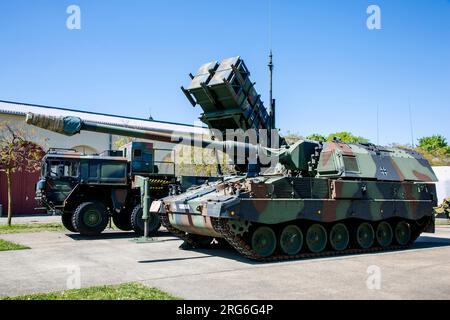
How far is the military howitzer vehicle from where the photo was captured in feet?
35.0

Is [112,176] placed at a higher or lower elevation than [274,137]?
lower

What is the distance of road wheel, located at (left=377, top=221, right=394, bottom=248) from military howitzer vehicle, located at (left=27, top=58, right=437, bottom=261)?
3cm

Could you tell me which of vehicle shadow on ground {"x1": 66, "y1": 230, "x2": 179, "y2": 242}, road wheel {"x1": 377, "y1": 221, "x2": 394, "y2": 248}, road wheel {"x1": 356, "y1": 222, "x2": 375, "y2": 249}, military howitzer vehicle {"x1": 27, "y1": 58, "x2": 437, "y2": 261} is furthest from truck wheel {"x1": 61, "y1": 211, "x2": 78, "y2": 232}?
road wheel {"x1": 377, "y1": 221, "x2": 394, "y2": 248}

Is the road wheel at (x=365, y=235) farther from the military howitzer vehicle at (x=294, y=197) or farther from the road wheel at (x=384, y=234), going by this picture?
the road wheel at (x=384, y=234)

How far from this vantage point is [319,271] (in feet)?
30.6

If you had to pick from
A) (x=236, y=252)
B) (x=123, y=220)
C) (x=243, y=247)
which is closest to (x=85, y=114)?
(x=123, y=220)

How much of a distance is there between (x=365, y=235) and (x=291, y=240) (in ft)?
8.89

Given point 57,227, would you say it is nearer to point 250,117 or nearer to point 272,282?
point 250,117

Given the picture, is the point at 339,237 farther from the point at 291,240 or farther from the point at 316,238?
the point at 291,240

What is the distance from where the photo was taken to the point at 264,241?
36.1ft

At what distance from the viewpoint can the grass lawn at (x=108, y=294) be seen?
6.76 metres
